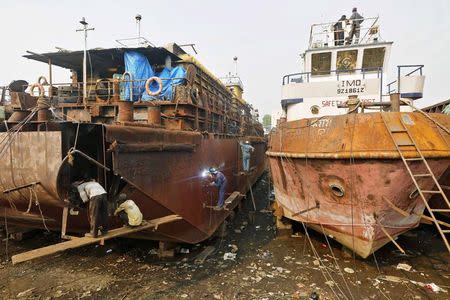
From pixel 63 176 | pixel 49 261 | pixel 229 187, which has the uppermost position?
pixel 63 176

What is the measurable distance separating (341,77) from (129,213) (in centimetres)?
770

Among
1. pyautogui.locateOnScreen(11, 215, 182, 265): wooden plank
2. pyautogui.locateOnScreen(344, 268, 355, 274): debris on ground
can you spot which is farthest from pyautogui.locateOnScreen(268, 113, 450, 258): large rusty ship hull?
pyautogui.locateOnScreen(11, 215, 182, 265): wooden plank

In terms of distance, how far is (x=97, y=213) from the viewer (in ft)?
11.2

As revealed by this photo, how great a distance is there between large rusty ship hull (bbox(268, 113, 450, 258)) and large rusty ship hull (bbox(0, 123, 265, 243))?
200 centimetres

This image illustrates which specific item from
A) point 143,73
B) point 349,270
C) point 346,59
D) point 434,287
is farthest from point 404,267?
point 143,73

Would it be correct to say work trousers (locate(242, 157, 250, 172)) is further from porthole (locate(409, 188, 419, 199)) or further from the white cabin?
porthole (locate(409, 188, 419, 199))

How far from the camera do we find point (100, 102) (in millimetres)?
6109

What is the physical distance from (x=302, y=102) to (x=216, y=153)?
2.72 meters

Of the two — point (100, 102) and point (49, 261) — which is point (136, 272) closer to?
point (49, 261)

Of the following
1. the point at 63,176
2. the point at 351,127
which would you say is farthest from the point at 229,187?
the point at 63,176

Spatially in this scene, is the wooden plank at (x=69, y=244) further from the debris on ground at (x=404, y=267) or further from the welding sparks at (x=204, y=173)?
the debris on ground at (x=404, y=267)

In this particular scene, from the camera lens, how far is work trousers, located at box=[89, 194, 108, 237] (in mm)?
3395

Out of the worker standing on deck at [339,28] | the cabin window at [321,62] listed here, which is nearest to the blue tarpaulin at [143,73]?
the cabin window at [321,62]

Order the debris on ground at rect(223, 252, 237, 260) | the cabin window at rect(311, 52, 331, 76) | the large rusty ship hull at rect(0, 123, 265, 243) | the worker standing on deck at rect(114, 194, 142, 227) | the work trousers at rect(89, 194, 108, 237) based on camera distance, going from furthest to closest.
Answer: the cabin window at rect(311, 52, 331, 76), the debris on ground at rect(223, 252, 237, 260), the worker standing on deck at rect(114, 194, 142, 227), the large rusty ship hull at rect(0, 123, 265, 243), the work trousers at rect(89, 194, 108, 237)
